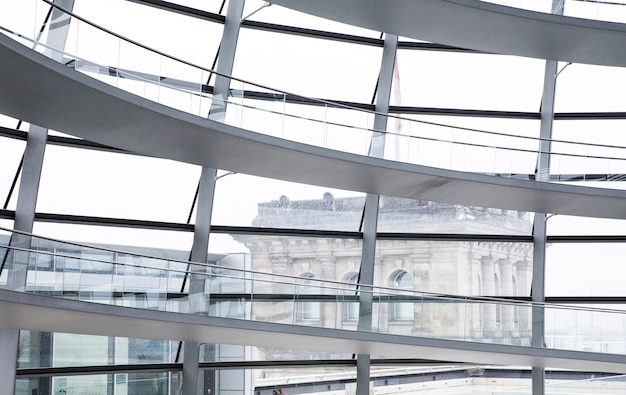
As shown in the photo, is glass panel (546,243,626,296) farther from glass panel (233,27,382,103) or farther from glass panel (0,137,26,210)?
glass panel (0,137,26,210)

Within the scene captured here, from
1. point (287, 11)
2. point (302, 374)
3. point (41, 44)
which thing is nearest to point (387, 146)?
point (287, 11)

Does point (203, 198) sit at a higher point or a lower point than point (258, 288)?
higher

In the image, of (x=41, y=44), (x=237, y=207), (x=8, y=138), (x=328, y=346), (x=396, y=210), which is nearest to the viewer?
(x=41, y=44)

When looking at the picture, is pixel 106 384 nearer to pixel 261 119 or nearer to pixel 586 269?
pixel 261 119

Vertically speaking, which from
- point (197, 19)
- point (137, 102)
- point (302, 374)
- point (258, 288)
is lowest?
point (302, 374)

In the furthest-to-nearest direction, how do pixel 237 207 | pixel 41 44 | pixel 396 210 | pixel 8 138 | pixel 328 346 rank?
pixel 396 210 < pixel 237 207 < pixel 328 346 < pixel 8 138 < pixel 41 44

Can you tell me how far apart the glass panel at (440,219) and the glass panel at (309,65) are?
104 inches

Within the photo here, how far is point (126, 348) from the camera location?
17484 mm

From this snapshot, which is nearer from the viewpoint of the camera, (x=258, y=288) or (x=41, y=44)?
(x=41, y=44)

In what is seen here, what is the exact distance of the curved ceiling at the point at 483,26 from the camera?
16906 millimetres

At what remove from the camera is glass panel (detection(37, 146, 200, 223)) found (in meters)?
16.6

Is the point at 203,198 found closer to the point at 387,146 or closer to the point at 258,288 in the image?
the point at 258,288

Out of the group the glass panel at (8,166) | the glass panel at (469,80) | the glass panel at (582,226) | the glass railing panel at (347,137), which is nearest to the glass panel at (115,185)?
the glass panel at (8,166)

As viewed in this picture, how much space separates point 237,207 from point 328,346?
3.63m
